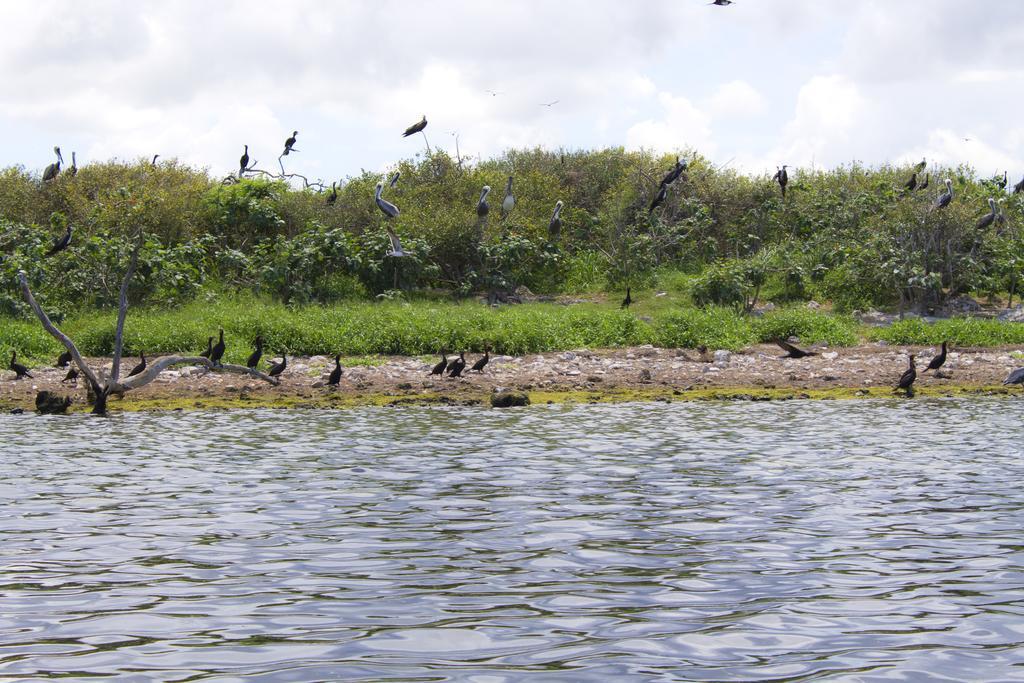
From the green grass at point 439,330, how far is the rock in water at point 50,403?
15.5ft

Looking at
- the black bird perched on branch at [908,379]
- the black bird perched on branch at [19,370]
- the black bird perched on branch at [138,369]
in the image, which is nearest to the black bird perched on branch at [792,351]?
the black bird perched on branch at [908,379]

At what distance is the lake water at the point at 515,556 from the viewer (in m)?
5.76

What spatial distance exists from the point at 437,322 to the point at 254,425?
8.07 m

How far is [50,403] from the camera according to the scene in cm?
1739

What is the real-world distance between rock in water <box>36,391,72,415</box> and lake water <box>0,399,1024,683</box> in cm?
289

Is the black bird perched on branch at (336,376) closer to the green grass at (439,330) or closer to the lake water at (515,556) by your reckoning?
the green grass at (439,330)

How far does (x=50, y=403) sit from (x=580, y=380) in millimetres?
9006

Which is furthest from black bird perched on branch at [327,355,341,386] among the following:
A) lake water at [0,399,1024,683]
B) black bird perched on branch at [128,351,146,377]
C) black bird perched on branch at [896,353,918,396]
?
black bird perched on branch at [896,353,918,396]

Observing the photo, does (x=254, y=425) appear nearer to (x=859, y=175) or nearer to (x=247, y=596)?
(x=247, y=596)

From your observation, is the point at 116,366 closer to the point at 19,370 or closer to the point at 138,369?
the point at 138,369

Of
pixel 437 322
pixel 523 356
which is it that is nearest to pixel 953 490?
pixel 523 356

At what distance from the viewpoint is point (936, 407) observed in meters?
17.8

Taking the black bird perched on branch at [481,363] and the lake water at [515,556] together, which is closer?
the lake water at [515,556]

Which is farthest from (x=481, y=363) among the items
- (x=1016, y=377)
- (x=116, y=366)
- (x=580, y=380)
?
(x=1016, y=377)
